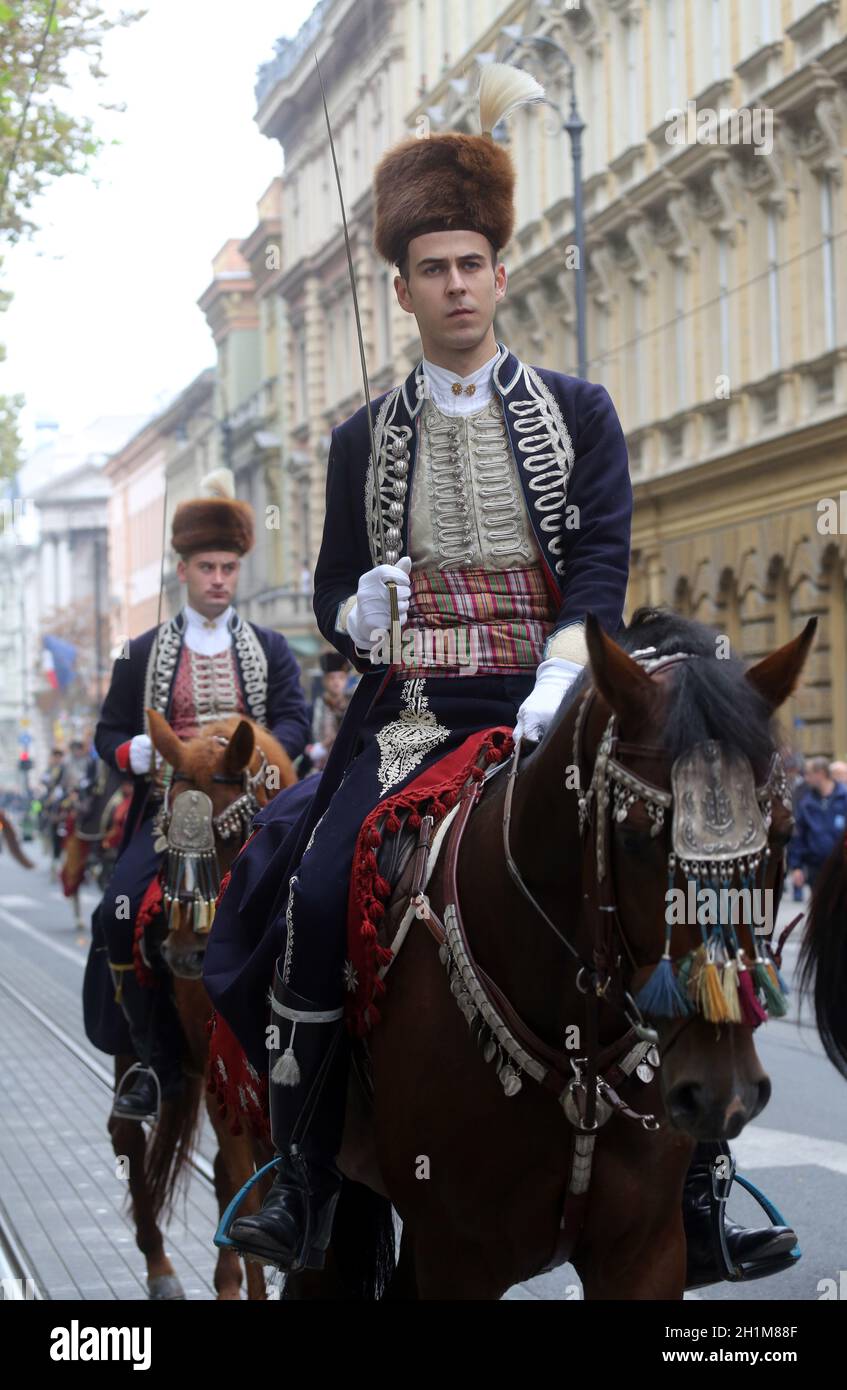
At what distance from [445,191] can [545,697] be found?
4.22 feet

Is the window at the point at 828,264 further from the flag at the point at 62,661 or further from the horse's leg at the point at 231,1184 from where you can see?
the flag at the point at 62,661

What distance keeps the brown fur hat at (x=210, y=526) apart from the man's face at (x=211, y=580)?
3 cm

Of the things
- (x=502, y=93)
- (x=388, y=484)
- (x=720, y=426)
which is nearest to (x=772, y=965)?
(x=388, y=484)

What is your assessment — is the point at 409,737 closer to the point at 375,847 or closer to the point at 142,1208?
the point at 375,847

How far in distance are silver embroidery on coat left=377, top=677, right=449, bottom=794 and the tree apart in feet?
46.1

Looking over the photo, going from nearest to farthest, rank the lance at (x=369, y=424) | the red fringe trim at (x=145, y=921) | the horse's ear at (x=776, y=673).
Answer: the horse's ear at (x=776, y=673) → the lance at (x=369, y=424) → the red fringe trim at (x=145, y=921)

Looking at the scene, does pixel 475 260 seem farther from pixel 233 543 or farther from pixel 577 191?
pixel 577 191

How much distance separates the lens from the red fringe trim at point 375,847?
4570 millimetres

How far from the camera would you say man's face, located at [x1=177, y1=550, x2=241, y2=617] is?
331 inches

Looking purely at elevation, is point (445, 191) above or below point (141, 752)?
above

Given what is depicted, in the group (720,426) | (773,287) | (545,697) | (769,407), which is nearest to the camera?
(545,697)

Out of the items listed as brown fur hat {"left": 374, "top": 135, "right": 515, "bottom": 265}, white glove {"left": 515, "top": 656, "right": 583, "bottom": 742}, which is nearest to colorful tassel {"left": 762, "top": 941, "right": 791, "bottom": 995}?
white glove {"left": 515, "top": 656, "right": 583, "bottom": 742}

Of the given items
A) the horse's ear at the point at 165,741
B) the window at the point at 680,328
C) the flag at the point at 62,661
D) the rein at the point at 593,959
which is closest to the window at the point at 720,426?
the window at the point at 680,328

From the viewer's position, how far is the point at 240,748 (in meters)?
7.39
